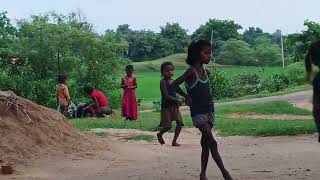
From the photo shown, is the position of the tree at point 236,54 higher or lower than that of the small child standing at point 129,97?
higher

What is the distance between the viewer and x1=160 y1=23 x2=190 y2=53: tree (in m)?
77.6

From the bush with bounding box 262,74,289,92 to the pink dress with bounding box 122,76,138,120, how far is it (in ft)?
60.9

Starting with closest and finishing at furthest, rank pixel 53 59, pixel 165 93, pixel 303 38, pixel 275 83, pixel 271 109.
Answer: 1. pixel 165 93
2. pixel 303 38
3. pixel 271 109
4. pixel 53 59
5. pixel 275 83

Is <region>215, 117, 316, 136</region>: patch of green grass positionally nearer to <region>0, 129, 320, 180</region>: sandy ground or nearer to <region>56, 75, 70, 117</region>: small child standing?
<region>0, 129, 320, 180</region>: sandy ground

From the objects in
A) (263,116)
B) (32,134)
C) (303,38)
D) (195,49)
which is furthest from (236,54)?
(195,49)

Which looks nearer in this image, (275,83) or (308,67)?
(308,67)

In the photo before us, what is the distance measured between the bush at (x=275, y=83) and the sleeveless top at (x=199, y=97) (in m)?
26.2

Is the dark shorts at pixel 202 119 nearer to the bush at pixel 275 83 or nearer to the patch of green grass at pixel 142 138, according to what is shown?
the patch of green grass at pixel 142 138

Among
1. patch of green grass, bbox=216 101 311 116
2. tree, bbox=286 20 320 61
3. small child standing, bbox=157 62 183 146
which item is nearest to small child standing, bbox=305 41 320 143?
small child standing, bbox=157 62 183 146

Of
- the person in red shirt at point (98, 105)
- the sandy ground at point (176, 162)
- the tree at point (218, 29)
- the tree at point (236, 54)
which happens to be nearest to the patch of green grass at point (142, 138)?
the sandy ground at point (176, 162)

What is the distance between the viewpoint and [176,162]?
308 inches

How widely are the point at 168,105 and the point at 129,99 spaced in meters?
4.67

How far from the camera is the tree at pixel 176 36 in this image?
77.6 metres

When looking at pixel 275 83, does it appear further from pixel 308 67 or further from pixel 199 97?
pixel 308 67
